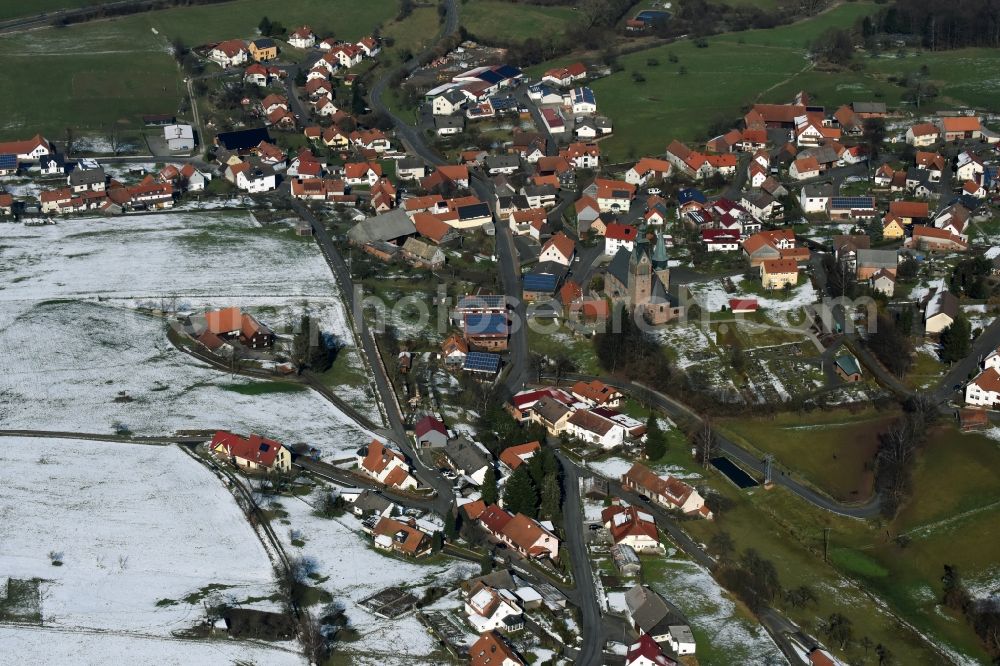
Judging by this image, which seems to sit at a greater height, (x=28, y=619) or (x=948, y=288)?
(x=948, y=288)

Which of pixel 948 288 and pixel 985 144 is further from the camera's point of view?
pixel 985 144

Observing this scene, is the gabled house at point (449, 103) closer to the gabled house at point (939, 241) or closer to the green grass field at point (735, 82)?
the green grass field at point (735, 82)

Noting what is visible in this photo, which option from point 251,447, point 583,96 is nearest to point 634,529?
point 251,447

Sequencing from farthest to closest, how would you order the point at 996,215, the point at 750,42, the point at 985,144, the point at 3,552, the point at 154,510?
the point at 750,42 < the point at 985,144 < the point at 996,215 < the point at 154,510 < the point at 3,552

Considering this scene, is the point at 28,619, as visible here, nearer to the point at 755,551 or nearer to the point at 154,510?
the point at 154,510

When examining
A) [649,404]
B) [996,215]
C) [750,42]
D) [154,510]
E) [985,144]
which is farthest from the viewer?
[750,42]

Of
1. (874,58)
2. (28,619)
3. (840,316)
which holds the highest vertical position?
(874,58)

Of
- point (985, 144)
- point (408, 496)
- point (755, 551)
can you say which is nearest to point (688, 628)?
point (755, 551)
